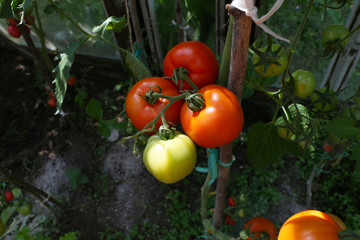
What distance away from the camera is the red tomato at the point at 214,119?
513 millimetres

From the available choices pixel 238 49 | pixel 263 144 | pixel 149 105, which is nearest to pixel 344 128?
pixel 263 144

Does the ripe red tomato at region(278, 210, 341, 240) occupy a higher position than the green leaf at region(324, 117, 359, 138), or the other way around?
the green leaf at region(324, 117, 359, 138)

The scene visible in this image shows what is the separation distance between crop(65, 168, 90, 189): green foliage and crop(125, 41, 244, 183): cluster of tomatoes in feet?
4.13

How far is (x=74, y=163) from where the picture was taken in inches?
72.6

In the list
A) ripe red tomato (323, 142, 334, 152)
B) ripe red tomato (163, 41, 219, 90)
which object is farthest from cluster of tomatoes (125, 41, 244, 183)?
ripe red tomato (323, 142, 334, 152)

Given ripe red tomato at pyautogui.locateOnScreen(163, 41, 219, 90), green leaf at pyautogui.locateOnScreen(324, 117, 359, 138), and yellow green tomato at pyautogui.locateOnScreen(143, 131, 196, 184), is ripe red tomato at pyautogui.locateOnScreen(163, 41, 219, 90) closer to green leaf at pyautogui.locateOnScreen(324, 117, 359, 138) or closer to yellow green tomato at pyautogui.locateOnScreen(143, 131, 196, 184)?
yellow green tomato at pyautogui.locateOnScreen(143, 131, 196, 184)

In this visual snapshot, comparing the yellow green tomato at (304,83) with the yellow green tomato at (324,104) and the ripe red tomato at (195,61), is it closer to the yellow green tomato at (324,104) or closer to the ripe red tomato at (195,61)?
the yellow green tomato at (324,104)

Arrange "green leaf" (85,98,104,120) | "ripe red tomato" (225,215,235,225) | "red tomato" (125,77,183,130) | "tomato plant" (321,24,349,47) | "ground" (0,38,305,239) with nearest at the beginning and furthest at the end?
"red tomato" (125,77,183,130) → "tomato plant" (321,24,349,47) → "green leaf" (85,98,104,120) → "ripe red tomato" (225,215,235,225) → "ground" (0,38,305,239)

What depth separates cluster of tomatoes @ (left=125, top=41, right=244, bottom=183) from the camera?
1.70 feet

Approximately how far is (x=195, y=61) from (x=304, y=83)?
1.06 feet

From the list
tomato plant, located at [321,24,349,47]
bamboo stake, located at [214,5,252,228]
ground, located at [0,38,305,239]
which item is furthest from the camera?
ground, located at [0,38,305,239]

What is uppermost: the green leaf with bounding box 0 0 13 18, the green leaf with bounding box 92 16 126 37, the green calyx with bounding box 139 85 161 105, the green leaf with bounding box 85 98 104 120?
the green leaf with bounding box 0 0 13 18

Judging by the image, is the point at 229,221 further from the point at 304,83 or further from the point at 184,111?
the point at 184,111

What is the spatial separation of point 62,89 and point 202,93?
0.98 ft
